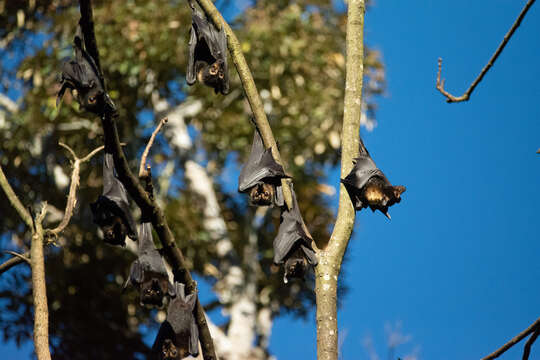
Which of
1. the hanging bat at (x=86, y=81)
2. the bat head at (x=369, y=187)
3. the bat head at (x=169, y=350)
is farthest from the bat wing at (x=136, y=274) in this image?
the bat head at (x=369, y=187)

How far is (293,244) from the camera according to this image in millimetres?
2984

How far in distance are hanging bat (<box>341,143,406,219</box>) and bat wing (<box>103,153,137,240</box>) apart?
3.68 ft

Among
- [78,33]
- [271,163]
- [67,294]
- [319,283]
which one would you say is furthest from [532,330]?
[67,294]

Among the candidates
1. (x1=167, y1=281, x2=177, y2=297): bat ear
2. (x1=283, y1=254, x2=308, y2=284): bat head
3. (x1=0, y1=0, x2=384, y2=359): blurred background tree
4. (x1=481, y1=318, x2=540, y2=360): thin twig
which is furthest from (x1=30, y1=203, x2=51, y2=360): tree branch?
(x1=0, y1=0, x2=384, y2=359): blurred background tree

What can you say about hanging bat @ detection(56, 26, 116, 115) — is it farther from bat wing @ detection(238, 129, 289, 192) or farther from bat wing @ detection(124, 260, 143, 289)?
bat wing @ detection(124, 260, 143, 289)

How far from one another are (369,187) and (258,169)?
18.2 inches

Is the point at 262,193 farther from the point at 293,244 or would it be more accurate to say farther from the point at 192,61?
the point at 192,61

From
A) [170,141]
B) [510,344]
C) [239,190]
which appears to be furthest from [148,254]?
[170,141]

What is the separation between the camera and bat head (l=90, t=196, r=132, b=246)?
3.40 meters

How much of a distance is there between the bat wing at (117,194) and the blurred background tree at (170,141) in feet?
24.7

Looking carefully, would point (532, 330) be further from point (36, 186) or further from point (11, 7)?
point (11, 7)

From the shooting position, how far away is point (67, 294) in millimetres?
13406

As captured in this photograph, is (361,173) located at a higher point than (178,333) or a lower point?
higher

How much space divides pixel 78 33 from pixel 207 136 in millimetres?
9543
